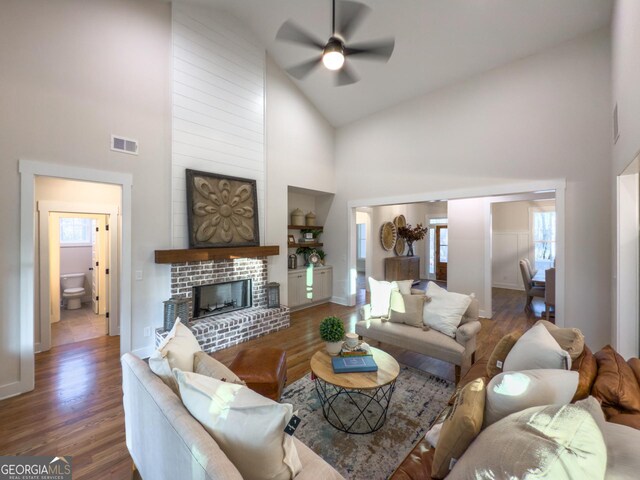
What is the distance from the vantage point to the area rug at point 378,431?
1.83m

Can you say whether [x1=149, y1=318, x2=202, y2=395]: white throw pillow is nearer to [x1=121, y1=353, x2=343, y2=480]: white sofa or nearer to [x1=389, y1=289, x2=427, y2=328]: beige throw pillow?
[x1=121, y1=353, x2=343, y2=480]: white sofa

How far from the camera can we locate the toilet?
5262 millimetres

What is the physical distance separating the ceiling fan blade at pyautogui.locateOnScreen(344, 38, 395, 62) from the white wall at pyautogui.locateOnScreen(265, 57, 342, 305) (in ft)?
8.10

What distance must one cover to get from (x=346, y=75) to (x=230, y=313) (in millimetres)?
3644

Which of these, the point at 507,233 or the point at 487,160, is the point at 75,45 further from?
the point at 507,233

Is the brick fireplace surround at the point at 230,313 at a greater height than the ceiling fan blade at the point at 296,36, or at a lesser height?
lesser

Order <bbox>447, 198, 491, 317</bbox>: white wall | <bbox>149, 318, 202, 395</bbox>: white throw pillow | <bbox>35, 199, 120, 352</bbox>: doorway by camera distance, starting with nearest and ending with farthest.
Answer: <bbox>149, 318, 202, 395</bbox>: white throw pillow → <bbox>35, 199, 120, 352</bbox>: doorway → <bbox>447, 198, 491, 317</bbox>: white wall

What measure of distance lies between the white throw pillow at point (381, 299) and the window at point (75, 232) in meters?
6.30

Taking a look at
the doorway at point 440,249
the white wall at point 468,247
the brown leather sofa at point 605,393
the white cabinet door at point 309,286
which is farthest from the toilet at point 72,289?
the doorway at point 440,249

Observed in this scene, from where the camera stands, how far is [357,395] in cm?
258

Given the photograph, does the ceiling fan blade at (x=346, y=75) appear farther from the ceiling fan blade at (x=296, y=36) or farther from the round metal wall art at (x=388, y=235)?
the round metal wall art at (x=388, y=235)

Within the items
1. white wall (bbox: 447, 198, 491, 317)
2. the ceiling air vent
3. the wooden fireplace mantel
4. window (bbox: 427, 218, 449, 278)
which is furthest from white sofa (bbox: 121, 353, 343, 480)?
window (bbox: 427, 218, 449, 278)

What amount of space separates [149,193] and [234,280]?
5.65ft

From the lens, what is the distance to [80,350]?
3.51 m
